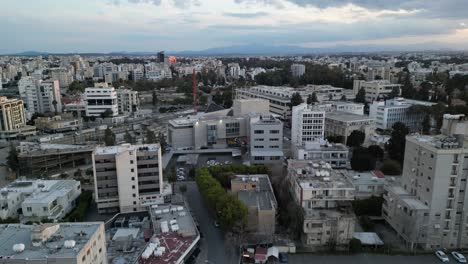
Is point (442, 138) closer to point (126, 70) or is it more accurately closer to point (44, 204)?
point (44, 204)

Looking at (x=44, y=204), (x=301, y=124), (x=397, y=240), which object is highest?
(x=301, y=124)

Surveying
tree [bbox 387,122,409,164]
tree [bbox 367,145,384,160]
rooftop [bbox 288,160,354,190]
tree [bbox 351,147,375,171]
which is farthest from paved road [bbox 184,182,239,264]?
tree [bbox 387,122,409,164]

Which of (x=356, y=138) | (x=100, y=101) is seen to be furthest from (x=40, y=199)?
(x=100, y=101)

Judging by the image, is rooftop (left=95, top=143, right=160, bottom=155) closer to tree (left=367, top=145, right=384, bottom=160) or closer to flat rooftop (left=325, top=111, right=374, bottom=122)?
tree (left=367, top=145, right=384, bottom=160)

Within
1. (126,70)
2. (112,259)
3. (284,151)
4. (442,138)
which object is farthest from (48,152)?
(126,70)

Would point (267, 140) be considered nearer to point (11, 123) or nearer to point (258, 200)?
point (258, 200)

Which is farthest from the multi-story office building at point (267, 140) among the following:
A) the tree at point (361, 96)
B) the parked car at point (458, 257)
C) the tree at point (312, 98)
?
the tree at point (361, 96)
